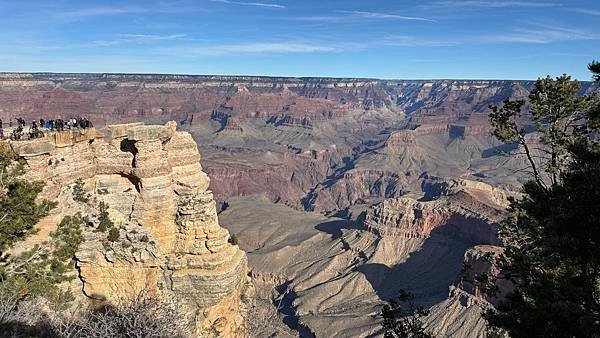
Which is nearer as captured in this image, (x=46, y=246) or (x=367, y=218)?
(x=46, y=246)

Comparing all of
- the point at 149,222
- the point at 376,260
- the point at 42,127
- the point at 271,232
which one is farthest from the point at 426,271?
the point at 42,127

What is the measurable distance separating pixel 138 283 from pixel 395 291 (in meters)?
58.0

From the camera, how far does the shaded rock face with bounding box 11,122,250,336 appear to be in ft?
74.0

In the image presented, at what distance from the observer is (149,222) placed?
2505 centimetres

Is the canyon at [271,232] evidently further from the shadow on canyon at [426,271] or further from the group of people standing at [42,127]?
the group of people standing at [42,127]

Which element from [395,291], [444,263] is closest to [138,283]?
[395,291]

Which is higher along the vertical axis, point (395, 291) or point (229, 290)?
point (229, 290)

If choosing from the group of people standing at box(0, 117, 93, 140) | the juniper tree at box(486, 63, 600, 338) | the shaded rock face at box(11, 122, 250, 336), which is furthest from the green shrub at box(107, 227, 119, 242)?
the juniper tree at box(486, 63, 600, 338)

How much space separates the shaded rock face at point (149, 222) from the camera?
22562 millimetres

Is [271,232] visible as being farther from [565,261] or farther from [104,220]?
[565,261]

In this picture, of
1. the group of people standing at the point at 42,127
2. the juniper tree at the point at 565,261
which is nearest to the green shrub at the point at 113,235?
the group of people standing at the point at 42,127

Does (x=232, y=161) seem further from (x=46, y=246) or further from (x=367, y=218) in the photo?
(x=46, y=246)

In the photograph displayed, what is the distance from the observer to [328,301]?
72.7 m

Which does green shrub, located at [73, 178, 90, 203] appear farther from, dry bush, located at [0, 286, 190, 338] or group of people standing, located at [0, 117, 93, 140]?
dry bush, located at [0, 286, 190, 338]
